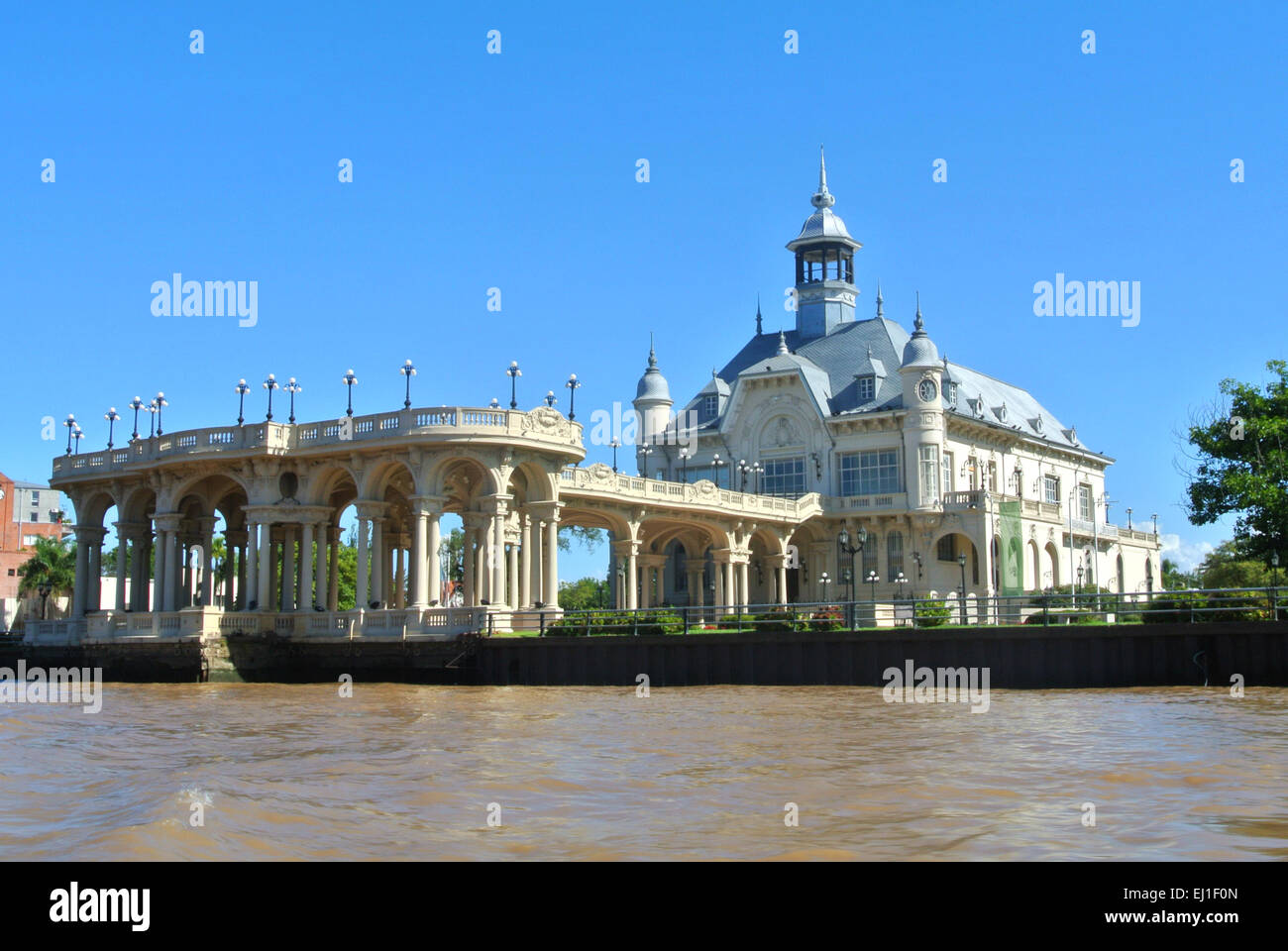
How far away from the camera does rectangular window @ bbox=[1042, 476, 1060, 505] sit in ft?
264

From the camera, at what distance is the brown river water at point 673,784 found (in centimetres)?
1127

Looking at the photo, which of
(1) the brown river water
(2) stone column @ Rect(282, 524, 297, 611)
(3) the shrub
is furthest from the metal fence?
(2) stone column @ Rect(282, 524, 297, 611)

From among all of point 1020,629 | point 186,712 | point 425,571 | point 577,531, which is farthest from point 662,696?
point 577,531

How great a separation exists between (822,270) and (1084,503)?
22.6 m

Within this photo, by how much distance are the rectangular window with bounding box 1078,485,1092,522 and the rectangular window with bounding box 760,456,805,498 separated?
73.4ft

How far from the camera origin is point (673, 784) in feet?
50.1

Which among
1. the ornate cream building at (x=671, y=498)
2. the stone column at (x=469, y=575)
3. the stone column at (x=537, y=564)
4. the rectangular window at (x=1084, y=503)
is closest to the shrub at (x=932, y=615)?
the ornate cream building at (x=671, y=498)

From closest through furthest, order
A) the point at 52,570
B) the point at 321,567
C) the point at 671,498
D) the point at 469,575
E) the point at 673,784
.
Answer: the point at 673,784 < the point at 469,575 < the point at 321,567 < the point at 671,498 < the point at 52,570

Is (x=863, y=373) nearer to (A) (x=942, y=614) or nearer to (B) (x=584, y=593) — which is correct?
(A) (x=942, y=614)

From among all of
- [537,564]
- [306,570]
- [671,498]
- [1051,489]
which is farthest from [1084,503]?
[306,570]

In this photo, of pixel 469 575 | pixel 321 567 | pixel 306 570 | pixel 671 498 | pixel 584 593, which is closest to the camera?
pixel 469 575

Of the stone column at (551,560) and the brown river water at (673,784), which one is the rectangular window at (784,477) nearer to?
the stone column at (551,560)

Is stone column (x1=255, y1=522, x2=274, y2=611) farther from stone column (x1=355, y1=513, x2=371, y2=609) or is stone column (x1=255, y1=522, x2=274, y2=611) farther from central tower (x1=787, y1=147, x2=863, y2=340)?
central tower (x1=787, y1=147, x2=863, y2=340)

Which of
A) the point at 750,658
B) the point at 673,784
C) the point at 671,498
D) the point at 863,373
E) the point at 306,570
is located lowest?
the point at 673,784
